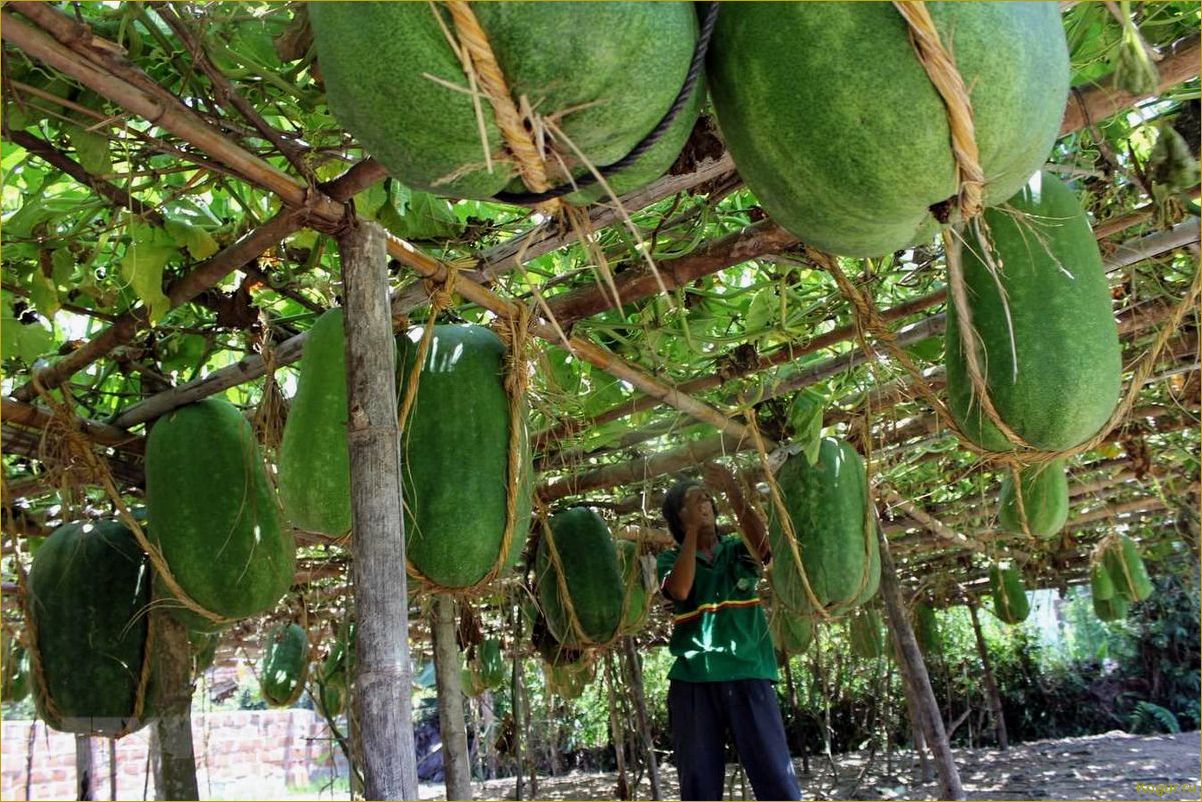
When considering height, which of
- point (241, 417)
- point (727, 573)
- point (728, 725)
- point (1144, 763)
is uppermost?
point (241, 417)

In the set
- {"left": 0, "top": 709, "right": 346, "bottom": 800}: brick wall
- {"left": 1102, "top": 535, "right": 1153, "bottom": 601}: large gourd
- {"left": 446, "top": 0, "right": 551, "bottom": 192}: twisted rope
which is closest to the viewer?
{"left": 446, "top": 0, "right": 551, "bottom": 192}: twisted rope

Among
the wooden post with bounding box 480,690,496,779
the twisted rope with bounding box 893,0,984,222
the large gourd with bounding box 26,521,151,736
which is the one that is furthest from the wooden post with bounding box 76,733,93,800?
the twisted rope with bounding box 893,0,984,222

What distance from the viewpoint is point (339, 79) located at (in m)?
1.14

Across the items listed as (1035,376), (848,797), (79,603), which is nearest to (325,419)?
(79,603)

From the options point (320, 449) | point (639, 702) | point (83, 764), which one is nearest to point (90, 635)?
point (320, 449)

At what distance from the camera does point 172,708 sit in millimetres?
3266

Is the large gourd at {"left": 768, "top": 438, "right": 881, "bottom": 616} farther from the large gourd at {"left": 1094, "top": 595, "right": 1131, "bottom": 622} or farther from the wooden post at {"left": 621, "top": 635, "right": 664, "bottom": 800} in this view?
the large gourd at {"left": 1094, "top": 595, "right": 1131, "bottom": 622}

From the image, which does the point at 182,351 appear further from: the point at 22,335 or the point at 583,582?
the point at 583,582

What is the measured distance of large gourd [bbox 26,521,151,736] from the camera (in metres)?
3.20

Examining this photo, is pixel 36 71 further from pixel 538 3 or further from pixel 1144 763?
pixel 1144 763

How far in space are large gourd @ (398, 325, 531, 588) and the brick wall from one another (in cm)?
1293

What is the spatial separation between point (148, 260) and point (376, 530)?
109cm

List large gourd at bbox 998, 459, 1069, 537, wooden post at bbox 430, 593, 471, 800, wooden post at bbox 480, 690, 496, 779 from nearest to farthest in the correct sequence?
large gourd at bbox 998, 459, 1069, 537 → wooden post at bbox 430, 593, 471, 800 → wooden post at bbox 480, 690, 496, 779

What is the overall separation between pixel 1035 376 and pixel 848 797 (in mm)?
7138
